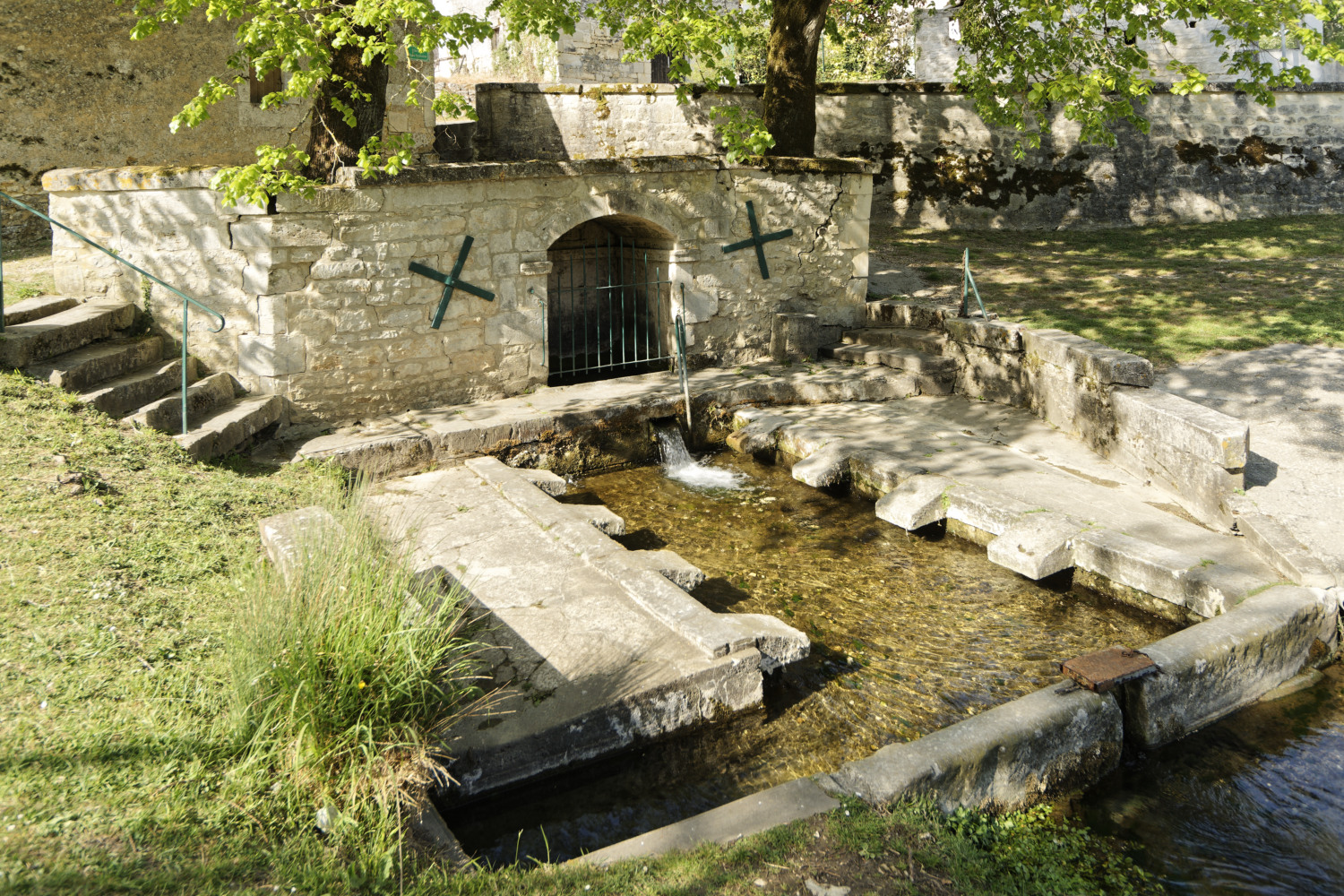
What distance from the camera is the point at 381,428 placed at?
754cm

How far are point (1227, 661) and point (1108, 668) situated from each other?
697mm

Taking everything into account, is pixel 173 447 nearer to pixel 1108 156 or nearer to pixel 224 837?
pixel 224 837

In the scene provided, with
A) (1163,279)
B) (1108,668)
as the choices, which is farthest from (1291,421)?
(1163,279)

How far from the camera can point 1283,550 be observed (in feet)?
17.6

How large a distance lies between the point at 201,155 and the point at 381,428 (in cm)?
555

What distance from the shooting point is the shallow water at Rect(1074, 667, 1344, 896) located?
3645 millimetres

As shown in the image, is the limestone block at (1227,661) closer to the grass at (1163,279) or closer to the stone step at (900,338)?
the grass at (1163,279)

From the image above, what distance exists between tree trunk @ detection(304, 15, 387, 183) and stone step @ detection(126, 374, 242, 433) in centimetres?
174

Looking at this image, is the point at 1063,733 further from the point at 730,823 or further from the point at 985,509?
the point at 985,509

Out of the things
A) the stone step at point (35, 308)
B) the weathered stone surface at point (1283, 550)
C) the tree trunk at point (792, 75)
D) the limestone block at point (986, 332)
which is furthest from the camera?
the tree trunk at point (792, 75)

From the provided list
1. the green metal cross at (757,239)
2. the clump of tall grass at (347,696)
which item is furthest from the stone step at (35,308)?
the green metal cross at (757,239)

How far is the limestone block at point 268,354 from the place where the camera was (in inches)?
288

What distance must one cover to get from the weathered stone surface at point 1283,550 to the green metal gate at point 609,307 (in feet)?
17.1

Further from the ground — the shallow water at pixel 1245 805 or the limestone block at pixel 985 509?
the limestone block at pixel 985 509
